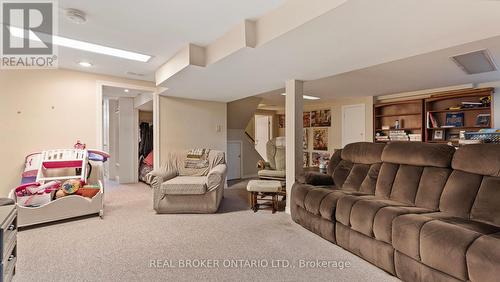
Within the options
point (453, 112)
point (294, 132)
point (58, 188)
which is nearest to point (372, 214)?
point (294, 132)

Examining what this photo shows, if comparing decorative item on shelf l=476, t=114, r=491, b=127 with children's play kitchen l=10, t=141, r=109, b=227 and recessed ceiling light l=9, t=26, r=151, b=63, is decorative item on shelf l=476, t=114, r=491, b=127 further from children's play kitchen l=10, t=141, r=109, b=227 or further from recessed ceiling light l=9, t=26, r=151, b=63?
children's play kitchen l=10, t=141, r=109, b=227

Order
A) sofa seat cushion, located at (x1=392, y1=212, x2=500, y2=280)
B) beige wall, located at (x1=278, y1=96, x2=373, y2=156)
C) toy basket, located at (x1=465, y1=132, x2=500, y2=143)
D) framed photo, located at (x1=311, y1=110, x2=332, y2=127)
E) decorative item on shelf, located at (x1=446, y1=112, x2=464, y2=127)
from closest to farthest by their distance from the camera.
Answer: sofa seat cushion, located at (x1=392, y1=212, x2=500, y2=280) < toy basket, located at (x1=465, y1=132, x2=500, y2=143) < decorative item on shelf, located at (x1=446, y1=112, x2=464, y2=127) < beige wall, located at (x1=278, y1=96, x2=373, y2=156) < framed photo, located at (x1=311, y1=110, x2=332, y2=127)

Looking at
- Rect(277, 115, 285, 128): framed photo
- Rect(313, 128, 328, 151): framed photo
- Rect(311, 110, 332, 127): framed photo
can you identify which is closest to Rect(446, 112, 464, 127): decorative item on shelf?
Rect(311, 110, 332, 127): framed photo

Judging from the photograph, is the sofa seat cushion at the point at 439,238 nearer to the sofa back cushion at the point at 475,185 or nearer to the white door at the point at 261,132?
the sofa back cushion at the point at 475,185

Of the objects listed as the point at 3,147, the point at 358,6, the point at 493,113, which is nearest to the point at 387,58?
the point at 358,6

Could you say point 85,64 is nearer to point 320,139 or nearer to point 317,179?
point 317,179

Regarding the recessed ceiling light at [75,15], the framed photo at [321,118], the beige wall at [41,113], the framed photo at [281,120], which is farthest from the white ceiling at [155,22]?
the framed photo at [281,120]

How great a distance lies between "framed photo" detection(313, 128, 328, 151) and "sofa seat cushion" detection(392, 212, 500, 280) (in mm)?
5161

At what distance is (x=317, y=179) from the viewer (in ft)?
9.99

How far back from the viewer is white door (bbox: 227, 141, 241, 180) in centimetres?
621

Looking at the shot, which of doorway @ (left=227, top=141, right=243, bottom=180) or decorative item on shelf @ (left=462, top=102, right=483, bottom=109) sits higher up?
decorative item on shelf @ (left=462, top=102, right=483, bottom=109)

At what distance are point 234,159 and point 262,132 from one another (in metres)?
2.61

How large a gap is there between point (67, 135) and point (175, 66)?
2.18m

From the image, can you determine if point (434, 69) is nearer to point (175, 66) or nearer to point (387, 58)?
point (387, 58)
